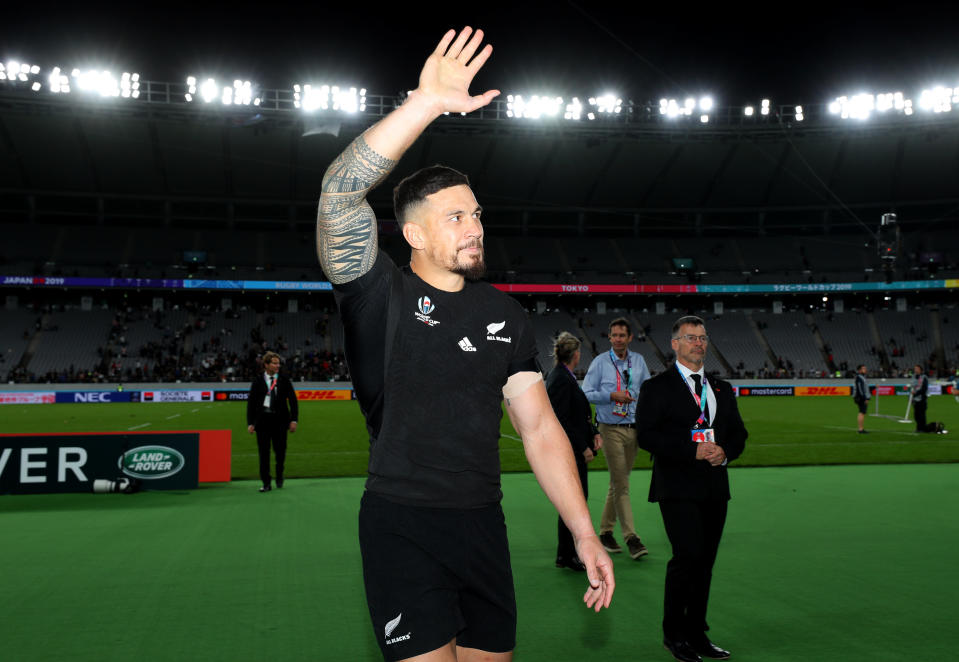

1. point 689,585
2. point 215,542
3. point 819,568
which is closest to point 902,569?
point 819,568

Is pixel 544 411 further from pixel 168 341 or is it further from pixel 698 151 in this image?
pixel 698 151

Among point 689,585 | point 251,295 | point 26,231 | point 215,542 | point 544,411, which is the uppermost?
point 26,231

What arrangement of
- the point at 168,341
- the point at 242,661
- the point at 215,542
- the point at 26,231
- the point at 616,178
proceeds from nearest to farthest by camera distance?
1. the point at 242,661
2. the point at 215,542
3. the point at 168,341
4. the point at 26,231
5. the point at 616,178

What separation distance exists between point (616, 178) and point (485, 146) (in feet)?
38.4

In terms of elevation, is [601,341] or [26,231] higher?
[26,231]

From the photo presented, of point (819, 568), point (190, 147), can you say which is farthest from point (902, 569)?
point (190, 147)

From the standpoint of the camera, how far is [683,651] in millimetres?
5152

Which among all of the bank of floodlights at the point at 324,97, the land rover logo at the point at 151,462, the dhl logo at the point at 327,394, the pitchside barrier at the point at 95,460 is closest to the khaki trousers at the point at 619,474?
the pitchside barrier at the point at 95,460

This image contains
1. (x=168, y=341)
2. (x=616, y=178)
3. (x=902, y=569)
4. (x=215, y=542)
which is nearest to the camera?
(x=902, y=569)

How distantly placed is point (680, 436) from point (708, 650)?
1.54 m

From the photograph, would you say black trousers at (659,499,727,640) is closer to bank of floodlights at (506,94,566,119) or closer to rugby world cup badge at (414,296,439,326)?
rugby world cup badge at (414,296,439,326)

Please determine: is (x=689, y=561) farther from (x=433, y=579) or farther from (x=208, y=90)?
(x=208, y=90)

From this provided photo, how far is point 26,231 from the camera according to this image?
55.1 metres

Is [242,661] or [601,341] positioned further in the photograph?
[601,341]
